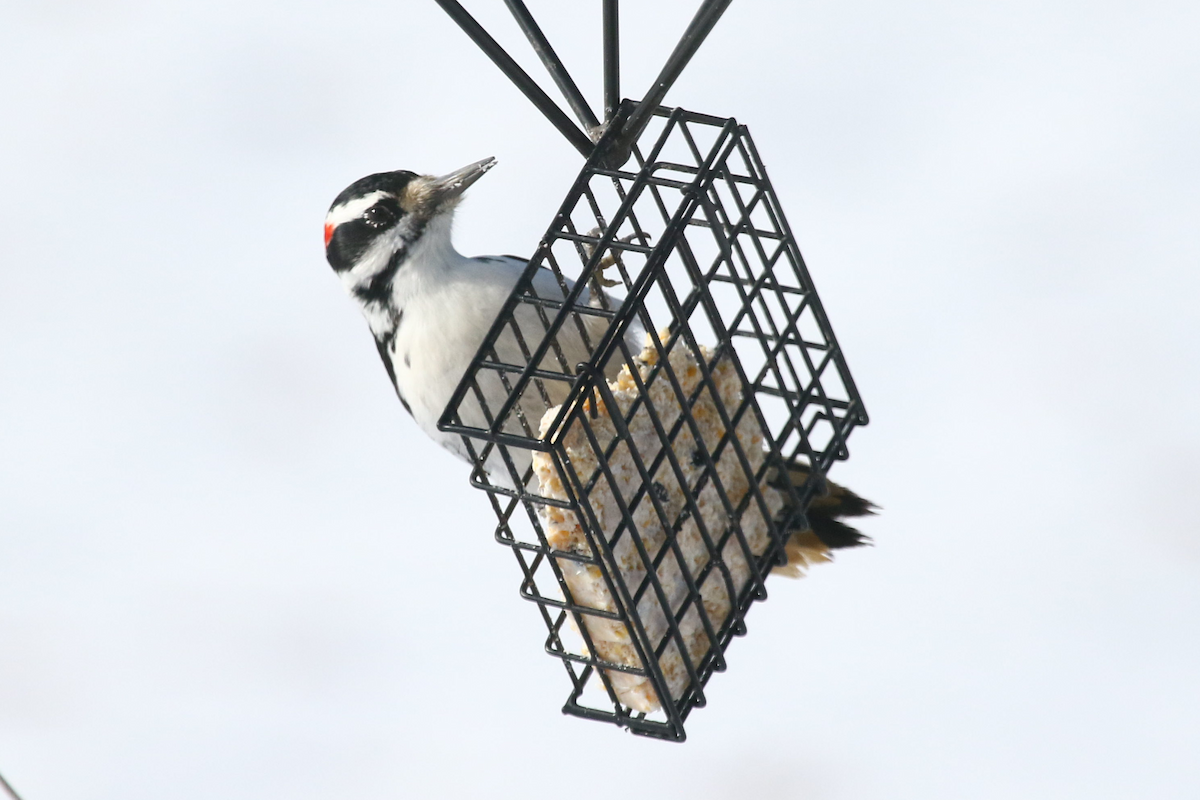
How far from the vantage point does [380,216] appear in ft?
8.55

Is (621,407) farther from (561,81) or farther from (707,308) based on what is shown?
(561,81)

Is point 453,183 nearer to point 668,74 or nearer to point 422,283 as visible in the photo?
point 422,283

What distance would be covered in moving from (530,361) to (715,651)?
1.79 ft

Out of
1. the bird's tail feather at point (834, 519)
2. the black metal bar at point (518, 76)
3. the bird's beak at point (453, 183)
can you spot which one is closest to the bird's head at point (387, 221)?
the bird's beak at point (453, 183)

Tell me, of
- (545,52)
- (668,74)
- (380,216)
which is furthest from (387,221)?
(668,74)

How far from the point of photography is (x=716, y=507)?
2.15m

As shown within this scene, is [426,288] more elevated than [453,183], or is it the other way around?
[453,183]

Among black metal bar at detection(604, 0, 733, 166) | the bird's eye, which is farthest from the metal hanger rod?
the bird's eye

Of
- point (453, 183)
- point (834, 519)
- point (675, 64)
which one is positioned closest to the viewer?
point (675, 64)

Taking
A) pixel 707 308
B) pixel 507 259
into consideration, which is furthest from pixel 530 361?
pixel 507 259

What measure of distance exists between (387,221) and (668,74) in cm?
89

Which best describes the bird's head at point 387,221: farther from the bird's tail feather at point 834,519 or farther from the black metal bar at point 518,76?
the bird's tail feather at point 834,519

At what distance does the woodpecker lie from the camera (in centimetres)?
255

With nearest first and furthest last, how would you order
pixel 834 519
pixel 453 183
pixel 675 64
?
pixel 675 64
pixel 834 519
pixel 453 183
